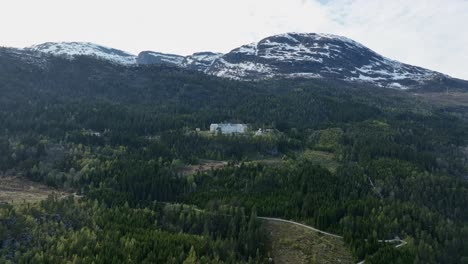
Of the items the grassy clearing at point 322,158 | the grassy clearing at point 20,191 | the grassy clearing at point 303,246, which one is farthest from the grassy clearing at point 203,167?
the grassy clearing at point 303,246

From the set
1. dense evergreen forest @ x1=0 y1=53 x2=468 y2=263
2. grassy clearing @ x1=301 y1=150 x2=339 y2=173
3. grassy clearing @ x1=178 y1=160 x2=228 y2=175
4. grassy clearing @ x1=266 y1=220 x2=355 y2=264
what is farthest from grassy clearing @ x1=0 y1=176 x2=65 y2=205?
grassy clearing @ x1=301 y1=150 x2=339 y2=173

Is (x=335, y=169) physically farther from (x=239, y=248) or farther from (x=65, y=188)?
(x=65, y=188)

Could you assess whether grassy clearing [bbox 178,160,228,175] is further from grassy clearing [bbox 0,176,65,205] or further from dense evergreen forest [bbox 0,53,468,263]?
grassy clearing [bbox 0,176,65,205]

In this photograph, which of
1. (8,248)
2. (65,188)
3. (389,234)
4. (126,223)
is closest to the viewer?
(8,248)

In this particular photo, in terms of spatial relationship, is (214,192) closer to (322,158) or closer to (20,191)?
(20,191)

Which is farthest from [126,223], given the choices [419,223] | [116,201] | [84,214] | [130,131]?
[130,131]

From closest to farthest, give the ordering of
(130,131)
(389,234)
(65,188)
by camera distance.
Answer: (389,234), (65,188), (130,131)
